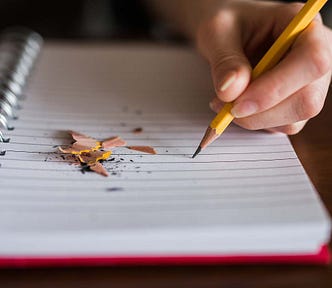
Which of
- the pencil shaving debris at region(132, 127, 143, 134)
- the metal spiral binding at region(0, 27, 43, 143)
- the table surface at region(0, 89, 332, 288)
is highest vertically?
the metal spiral binding at region(0, 27, 43, 143)

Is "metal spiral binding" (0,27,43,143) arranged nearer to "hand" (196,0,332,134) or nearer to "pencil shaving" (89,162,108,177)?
"pencil shaving" (89,162,108,177)

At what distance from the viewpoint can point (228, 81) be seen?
45 centimetres

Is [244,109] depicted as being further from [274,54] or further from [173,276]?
[173,276]

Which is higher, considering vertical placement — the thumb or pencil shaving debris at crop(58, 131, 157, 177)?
the thumb

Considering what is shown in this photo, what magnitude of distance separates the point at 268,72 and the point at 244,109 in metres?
0.04

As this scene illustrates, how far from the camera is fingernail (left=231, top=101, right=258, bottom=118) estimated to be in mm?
461

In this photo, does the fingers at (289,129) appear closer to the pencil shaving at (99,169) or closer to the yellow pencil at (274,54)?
the yellow pencil at (274,54)

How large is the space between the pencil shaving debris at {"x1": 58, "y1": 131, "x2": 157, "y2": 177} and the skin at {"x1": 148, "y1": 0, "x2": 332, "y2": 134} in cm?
10

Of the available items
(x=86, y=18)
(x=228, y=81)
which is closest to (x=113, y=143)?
(x=228, y=81)

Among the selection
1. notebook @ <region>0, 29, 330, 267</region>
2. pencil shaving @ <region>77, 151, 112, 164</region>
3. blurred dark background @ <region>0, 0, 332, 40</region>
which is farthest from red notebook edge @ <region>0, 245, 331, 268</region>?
blurred dark background @ <region>0, 0, 332, 40</region>

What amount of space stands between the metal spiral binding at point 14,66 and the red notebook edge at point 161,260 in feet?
0.49

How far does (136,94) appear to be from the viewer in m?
0.65

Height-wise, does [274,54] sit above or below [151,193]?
above

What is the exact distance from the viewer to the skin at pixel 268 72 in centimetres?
45
